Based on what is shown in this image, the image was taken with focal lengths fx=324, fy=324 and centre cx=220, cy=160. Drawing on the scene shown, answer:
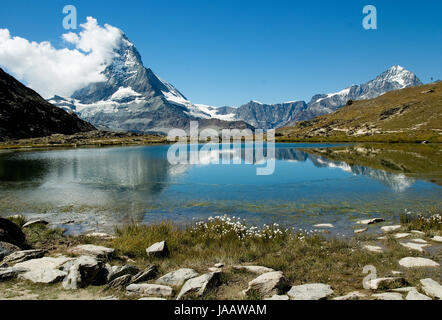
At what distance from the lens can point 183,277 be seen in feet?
40.2

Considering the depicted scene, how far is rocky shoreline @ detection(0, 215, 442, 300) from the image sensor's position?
1079 cm

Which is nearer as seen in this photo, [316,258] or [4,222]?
[316,258]

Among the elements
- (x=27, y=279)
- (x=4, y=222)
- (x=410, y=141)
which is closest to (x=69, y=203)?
(x=4, y=222)

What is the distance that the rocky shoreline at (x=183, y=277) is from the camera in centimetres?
1079

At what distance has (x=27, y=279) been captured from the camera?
12031 mm

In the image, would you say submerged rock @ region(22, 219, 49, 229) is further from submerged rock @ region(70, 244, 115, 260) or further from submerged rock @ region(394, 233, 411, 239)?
submerged rock @ region(394, 233, 411, 239)

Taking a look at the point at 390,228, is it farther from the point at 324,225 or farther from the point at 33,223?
the point at 33,223

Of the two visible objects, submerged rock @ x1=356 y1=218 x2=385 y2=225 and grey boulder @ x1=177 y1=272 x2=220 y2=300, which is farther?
submerged rock @ x1=356 y1=218 x2=385 y2=225

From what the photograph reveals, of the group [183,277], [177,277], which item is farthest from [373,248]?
[177,277]

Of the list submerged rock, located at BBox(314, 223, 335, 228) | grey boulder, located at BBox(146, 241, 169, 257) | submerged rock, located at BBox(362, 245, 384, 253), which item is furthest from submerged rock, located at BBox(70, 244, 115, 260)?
submerged rock, located at BBox(314, 223, 335, 228)

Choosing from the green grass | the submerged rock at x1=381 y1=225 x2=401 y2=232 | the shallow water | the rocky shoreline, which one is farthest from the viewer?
the shallow water

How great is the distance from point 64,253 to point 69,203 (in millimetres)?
17146

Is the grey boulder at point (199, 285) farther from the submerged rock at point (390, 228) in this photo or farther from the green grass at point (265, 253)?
the submerged rock at point (390, 228)
